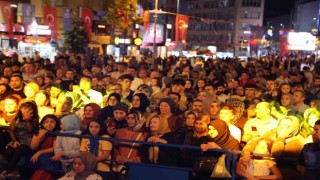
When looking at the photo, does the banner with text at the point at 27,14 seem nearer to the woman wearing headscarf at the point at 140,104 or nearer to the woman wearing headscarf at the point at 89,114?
the woman wearing headscarf at the point at 140,104

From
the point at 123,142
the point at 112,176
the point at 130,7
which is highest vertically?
the point at 130,7

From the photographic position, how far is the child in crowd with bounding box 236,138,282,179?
621cm

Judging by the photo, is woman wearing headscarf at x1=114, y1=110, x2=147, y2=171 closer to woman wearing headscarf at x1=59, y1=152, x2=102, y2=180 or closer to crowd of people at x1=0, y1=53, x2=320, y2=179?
crowd of people at x1=0, y1=53, x2=320, y2=179

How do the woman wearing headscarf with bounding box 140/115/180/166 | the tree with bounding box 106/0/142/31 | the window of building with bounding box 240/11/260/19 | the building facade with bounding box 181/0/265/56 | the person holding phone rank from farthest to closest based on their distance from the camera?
the window of building with bounding box 240/11/260/19 → the building facade with bounding box 181/0/265/56 → the tree with bounding box 106/0/142/31 → the person holding phone → the woman wearing headscarf with bounding box 140/115/180/166

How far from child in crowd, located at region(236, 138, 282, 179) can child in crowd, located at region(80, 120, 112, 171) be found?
1924mm

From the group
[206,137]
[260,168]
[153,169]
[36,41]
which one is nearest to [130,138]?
[153,169]

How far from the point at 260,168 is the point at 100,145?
2342 millimetres

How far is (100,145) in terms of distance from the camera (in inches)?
273

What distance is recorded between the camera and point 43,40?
103 feet

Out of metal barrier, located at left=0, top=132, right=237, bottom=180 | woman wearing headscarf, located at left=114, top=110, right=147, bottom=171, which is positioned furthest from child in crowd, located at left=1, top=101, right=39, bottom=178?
woman wearing headscarf, located at left=114, top=110, right=147, bottom=171

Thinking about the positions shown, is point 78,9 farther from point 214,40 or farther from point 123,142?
point 214,40

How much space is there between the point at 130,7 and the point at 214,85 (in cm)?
1742

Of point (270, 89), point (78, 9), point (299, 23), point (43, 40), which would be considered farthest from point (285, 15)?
point (270, 89)

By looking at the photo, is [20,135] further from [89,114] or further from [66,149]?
[89,114]
